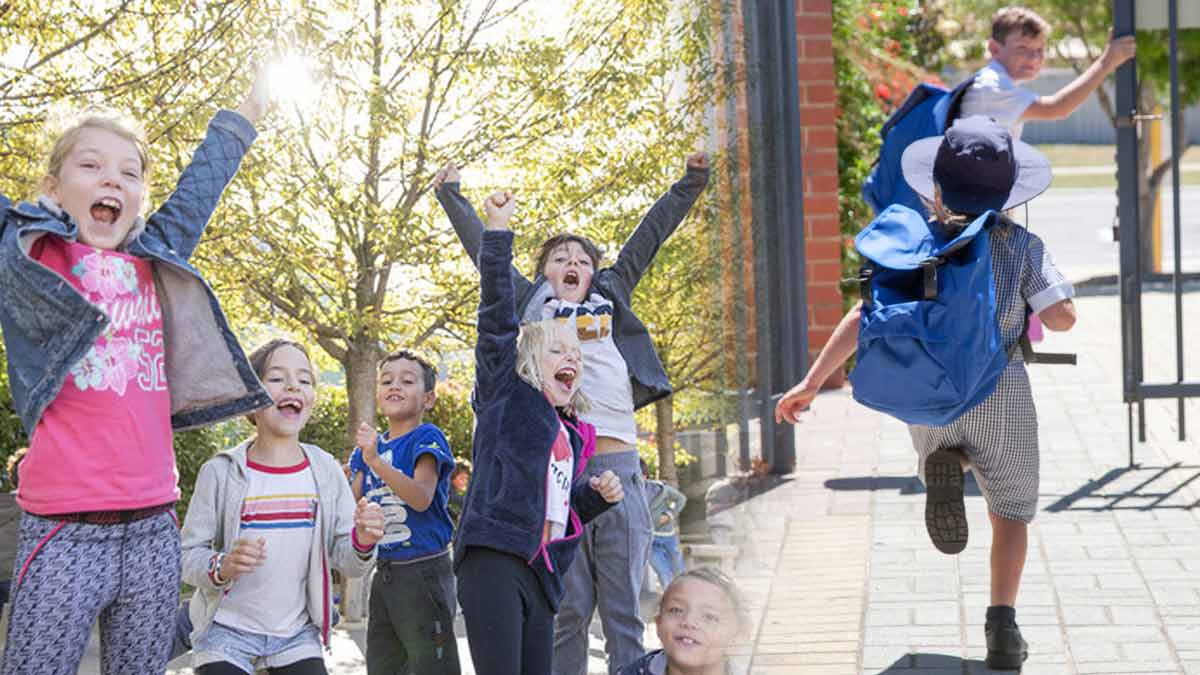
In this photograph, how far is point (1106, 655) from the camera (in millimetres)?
4957

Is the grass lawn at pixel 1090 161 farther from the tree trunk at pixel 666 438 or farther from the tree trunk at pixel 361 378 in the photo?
the tree trunk at pixel 361 378

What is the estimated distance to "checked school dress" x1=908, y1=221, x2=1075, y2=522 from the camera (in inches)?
183

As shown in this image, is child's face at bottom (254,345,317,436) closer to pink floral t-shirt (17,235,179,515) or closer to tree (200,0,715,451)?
pink floral t-shirt (17,235,179,515)

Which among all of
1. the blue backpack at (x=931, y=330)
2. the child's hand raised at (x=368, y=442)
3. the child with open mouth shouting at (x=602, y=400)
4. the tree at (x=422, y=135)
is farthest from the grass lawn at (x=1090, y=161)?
the child's hand raised at (x=368, y=442)

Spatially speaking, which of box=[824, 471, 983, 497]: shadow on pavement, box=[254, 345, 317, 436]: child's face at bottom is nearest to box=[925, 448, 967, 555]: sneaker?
box=[254, 345, 317, 436]: child's face at bottom

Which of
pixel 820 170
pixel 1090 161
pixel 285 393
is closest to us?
pixel 285 393

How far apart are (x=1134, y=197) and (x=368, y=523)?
465cm

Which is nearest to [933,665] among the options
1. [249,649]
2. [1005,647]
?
[1005,647]

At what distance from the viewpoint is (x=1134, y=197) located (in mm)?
7480

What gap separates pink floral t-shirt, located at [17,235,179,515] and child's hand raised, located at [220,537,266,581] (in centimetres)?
21

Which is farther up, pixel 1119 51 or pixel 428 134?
pixel 1119 51

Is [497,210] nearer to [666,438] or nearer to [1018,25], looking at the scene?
[666,438]

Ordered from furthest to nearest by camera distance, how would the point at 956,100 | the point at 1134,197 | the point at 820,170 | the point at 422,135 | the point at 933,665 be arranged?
the point at 820,170 → the point at 1134,197 → the point at 956,100 → the point at 422,135 → the point at 933,665

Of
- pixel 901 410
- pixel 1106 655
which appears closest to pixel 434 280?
pixel 901 410
